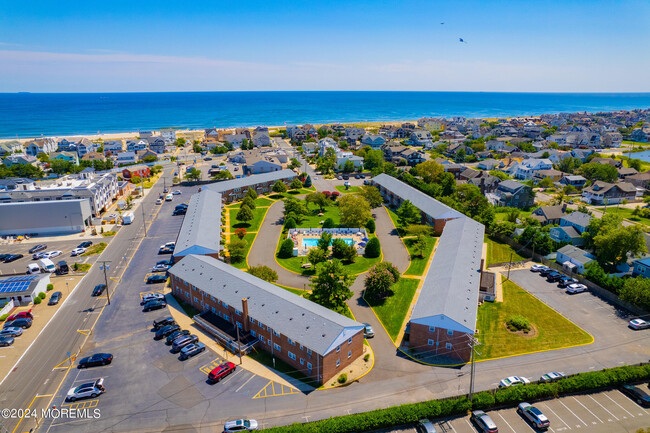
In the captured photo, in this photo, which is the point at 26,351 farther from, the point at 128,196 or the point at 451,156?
the point at 451,156

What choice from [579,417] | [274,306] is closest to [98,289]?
[274,306]

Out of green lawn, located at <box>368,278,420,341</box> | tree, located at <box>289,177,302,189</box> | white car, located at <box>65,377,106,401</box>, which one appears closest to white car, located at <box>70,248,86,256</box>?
white car, located at <box>65,377,106,401</box>

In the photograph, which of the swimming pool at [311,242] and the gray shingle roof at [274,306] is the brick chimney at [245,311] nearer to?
the gray shingle roof at [274,306]

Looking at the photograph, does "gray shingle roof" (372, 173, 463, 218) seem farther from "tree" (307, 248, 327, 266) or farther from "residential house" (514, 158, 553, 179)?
"residential house" (514, 158, 553, 179)

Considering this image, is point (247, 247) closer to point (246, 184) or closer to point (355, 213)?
point (355, 213)

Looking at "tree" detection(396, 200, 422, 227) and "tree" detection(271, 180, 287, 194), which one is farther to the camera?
"tree" detection(271, 180, 287, 194)

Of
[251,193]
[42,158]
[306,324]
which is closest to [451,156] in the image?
[251,193]
